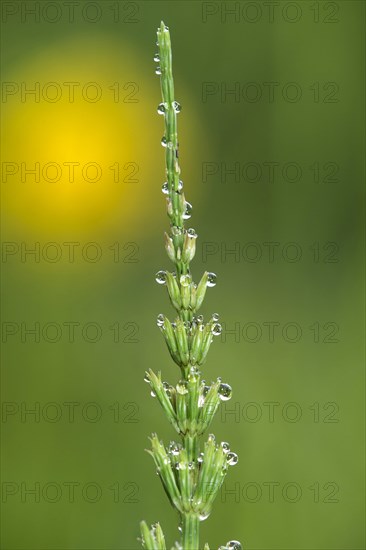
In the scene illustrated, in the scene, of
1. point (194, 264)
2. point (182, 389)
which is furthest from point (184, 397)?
point (194, 264)

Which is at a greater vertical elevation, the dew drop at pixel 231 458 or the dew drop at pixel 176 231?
the dew drop at pixel 176 231

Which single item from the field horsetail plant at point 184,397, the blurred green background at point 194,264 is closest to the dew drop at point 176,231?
the field horsetail plant at point 184,397

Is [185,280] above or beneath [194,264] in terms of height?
beneath

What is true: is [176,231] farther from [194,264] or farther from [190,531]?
[194,264]

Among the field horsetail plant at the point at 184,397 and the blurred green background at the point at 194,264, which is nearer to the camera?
the field horsetail plant at the point at 184,397

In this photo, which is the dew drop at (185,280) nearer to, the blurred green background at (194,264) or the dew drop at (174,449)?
the dew drop at (174,449)

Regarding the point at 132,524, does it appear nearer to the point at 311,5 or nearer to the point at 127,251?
the point at 127,251

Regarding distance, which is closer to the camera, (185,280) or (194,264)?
(185,280)
